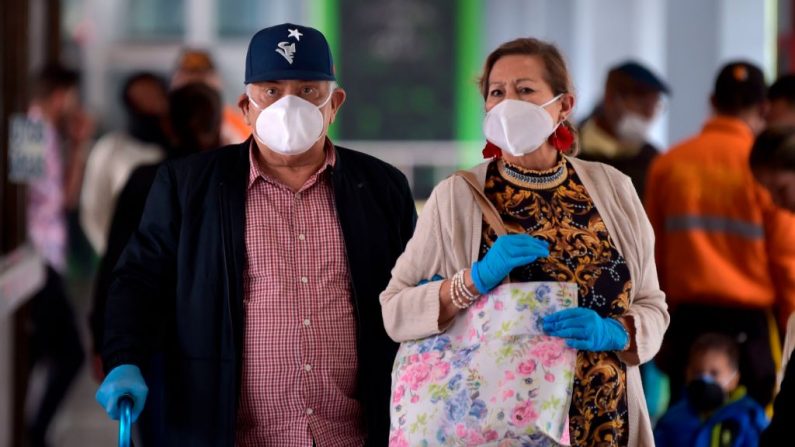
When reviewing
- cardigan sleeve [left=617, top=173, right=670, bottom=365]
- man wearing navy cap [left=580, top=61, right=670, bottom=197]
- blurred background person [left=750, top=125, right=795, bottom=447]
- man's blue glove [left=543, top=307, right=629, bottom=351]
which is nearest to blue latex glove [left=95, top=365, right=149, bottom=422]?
man's blue glove [left=543, top=307, right=629, bottom=351]

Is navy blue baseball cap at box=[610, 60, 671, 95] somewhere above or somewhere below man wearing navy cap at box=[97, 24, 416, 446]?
above

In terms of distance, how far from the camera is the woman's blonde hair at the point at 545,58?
8.44 feet

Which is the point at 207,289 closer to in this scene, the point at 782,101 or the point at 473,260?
the point at 473,260

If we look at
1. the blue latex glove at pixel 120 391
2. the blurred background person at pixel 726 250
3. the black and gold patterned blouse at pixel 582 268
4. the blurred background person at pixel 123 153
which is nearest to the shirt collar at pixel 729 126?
the blurred background person at pixel 726 250

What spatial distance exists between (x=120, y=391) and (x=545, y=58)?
3.31ft

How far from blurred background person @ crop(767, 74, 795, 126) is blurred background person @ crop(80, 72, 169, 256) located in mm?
2079

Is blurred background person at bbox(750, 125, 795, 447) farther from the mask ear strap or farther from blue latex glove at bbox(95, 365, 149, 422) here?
blue latex glove at bbox(95, 365, 149, 422)

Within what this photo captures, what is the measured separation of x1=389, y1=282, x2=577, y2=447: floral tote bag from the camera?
244 centimetres

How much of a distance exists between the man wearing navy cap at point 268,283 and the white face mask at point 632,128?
2274mm

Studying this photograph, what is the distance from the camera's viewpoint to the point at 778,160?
11.7 ft

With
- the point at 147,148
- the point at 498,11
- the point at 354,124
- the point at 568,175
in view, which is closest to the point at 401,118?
the point at 354,124

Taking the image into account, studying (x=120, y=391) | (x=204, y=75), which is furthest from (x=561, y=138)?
(x=204, y=75)

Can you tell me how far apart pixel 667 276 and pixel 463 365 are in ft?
7.36

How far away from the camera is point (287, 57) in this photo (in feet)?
9.00
